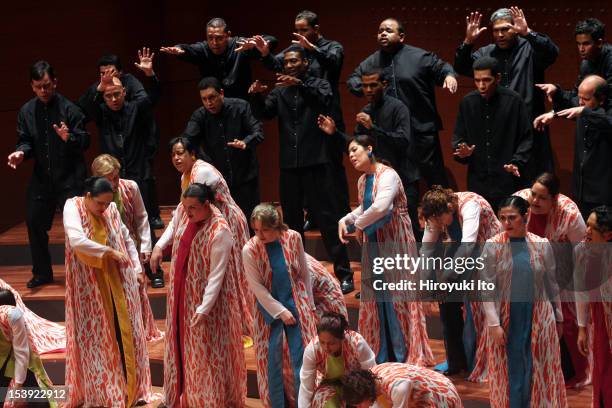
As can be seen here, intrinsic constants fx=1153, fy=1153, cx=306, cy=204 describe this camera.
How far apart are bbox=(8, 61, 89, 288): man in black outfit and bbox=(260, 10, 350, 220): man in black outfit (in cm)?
140

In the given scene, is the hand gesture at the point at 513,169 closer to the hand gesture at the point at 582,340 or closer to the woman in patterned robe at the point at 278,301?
the hand gesture at the point at 582,340

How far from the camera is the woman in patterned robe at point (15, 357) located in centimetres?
590

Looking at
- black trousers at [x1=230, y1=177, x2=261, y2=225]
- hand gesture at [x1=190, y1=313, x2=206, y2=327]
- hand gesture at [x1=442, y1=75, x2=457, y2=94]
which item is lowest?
hand gesture at [x1=190, y1=313, x2=206, y2=327]

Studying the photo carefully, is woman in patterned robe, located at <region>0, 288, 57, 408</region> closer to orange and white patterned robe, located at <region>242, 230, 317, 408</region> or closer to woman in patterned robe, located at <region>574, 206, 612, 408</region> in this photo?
orange and white patterned robe, located at <region>242, 230, 317, 408</region>

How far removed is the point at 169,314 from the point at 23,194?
376cm

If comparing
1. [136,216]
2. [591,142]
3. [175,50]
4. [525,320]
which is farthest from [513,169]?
[175,50]

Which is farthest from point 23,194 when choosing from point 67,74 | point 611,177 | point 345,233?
Answer: point 611,177

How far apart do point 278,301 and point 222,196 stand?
0.93m

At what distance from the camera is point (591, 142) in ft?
20.1

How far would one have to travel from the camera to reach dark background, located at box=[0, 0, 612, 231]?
8.62 m

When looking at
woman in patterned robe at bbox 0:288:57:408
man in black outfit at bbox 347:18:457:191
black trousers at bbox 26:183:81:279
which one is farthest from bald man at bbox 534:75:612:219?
black trousers at bbox 26:183:81:279

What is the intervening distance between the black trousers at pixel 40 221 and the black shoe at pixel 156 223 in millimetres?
633

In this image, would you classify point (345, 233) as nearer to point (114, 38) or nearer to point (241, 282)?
point (241, 282)

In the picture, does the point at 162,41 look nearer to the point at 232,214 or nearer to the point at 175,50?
the point at 175,50
